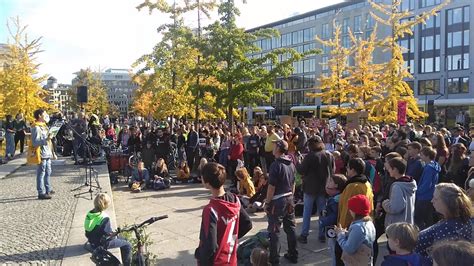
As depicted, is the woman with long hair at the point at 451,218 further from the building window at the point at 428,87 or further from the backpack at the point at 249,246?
the building window at the point at 428,87

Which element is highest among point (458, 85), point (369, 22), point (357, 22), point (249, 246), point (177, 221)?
point (357, 22)

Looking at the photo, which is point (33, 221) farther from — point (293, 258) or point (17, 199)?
point (293, 258)

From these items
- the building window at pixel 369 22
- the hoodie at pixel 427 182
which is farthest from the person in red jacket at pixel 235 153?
the building window at pixel 369 22

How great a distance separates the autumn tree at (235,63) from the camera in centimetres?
1599

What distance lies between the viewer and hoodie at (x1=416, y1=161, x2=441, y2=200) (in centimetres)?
580

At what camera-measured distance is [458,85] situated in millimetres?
52812

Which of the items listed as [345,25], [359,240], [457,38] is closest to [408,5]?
[457,38]

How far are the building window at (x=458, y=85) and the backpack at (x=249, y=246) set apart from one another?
54.0 metres

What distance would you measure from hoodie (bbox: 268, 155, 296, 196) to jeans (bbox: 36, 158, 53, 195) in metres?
6.04

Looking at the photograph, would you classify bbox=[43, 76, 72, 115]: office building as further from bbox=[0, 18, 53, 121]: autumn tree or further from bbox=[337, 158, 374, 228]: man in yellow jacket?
bbox=[337, 158, 374, 228]: man in yellow jacket

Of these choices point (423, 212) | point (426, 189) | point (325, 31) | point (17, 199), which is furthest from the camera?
point (325, 31)

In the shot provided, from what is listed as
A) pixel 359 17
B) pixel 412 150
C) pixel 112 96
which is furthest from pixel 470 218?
pixel 112 96

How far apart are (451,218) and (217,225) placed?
1.95 m

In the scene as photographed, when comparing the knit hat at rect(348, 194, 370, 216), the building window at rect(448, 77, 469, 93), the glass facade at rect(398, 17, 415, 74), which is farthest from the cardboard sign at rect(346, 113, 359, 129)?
the glass facade at rect(398, 17, 415, 74)
